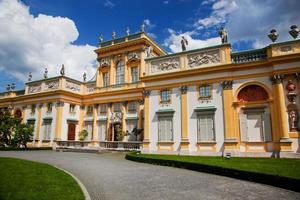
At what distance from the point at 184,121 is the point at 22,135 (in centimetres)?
2039

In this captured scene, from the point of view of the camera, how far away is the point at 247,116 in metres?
18.8

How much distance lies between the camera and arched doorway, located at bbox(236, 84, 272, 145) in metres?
18.1

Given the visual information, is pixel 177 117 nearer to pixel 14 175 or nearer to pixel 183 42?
pixel 183 42

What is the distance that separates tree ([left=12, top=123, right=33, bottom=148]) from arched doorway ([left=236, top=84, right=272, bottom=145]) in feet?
80.8

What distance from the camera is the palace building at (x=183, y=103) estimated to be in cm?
1781

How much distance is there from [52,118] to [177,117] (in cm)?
1737

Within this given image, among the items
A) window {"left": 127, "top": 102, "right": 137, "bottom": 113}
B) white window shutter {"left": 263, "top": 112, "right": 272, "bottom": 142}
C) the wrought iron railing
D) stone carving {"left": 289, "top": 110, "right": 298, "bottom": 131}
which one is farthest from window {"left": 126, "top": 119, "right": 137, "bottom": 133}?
stone carving {"left": 289, "top": 110, "right": 298, "bottom": 131}

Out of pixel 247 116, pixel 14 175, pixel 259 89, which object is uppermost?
pixel 259 89


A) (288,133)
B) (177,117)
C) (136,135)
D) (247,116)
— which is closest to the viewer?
(288,133)

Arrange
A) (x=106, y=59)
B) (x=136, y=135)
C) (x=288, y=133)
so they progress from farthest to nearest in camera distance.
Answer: (x=106, y=59)
(x=136, y=135)
(x=288, y=133)

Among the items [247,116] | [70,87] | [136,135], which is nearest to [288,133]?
[247,116]

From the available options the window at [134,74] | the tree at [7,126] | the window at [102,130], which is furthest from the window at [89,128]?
the tree at [7,126]

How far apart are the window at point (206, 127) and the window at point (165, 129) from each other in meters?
2.62

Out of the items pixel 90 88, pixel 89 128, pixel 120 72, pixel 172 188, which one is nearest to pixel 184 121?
pixel 172 188
